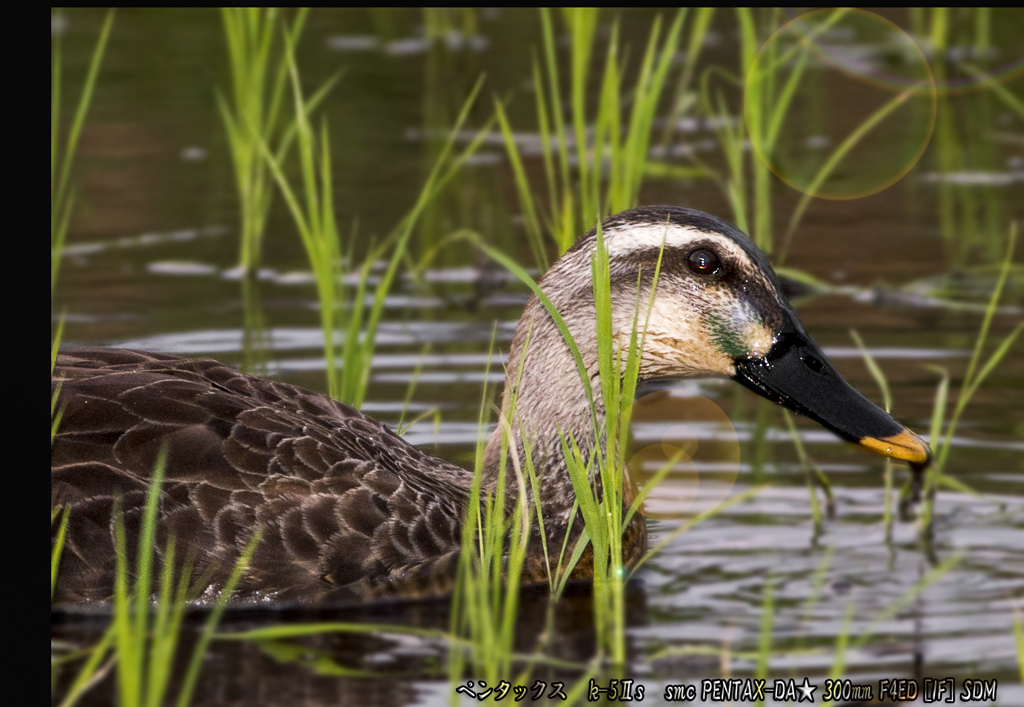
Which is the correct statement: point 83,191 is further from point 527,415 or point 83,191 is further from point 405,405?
point 527,415

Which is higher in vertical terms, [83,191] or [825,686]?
[83,191]

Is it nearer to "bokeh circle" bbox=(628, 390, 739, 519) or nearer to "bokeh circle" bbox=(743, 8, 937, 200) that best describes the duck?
"bokeh circle" bbox=(628, 390, 739, 519)

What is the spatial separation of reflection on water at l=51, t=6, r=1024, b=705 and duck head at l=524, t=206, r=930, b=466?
0.55m

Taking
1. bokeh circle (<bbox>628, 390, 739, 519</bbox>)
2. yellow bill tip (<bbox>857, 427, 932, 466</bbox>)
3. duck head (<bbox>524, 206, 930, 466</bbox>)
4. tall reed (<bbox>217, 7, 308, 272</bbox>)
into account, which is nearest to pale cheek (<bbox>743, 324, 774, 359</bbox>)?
duck head (<bbox>524, 206, 930, 466</bbox>)

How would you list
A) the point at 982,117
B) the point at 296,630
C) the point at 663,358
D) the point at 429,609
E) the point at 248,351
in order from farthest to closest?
1. the point at 982,117
2. the point at 248,351
3. the point at 663,358
4. the point at 429,609
5. the point at 296,630

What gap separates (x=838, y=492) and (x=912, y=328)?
6.95 ft

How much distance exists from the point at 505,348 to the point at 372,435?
114 centimetres

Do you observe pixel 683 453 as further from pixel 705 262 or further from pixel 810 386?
pixel 705 262

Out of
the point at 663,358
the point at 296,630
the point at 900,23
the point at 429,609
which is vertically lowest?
the point at 429,609

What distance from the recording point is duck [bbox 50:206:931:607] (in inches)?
205

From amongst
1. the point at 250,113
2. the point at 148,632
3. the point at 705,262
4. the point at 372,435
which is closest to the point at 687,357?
the point at 705,262

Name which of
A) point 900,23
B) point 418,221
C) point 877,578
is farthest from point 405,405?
point 900,23

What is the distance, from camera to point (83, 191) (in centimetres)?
1065

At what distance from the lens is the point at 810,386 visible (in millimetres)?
5695
